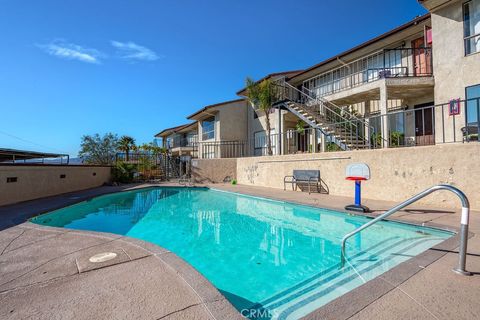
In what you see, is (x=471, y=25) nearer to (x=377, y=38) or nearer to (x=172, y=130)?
(x=377, y=38)

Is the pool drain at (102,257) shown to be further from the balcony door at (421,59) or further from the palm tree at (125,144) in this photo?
the palm tree at (125,144)

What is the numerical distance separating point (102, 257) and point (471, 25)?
609 inches

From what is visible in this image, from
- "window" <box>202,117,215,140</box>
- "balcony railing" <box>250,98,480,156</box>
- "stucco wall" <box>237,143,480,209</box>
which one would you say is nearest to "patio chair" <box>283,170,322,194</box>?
"stucco wall" <box>237,143,480,209</box>

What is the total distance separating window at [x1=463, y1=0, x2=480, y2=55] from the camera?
1016 cm

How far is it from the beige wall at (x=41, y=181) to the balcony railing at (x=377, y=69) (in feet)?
55.5

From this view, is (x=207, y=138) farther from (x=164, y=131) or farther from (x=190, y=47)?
(x=164, y=131)

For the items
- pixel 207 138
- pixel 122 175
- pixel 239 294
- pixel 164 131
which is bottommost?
pixel 239 294

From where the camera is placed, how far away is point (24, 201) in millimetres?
10359

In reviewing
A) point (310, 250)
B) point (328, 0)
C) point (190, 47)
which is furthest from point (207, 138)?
point (310, 250)

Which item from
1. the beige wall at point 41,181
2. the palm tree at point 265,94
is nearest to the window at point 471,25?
the palm tree at point 265,94

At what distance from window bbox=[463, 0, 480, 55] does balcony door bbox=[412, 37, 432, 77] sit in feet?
5.40

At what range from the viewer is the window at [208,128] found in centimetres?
2455

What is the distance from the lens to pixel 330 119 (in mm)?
15688

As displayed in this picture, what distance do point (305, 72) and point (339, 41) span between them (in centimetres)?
305
